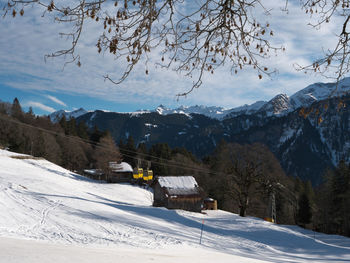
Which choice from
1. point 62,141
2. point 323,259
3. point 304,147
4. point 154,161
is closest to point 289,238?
point 323,259

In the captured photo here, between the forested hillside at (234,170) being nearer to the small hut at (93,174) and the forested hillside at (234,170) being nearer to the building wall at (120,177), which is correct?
the building wall at (120,177)

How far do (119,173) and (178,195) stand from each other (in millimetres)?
30814

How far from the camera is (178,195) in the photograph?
31359 millimetres

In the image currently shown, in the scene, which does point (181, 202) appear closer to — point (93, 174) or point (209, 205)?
point (209, 205)

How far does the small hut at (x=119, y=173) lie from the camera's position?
2215 inches

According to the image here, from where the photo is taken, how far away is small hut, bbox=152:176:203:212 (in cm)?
3130

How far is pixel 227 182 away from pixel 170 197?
8.19m

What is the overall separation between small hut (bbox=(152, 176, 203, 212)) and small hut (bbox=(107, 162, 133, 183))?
81.3 feet

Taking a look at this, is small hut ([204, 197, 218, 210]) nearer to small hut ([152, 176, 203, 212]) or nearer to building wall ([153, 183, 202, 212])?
small hut ([152, 176, 203, 212])

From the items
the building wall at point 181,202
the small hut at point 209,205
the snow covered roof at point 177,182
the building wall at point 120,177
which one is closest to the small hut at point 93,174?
the building wall at point 120,177

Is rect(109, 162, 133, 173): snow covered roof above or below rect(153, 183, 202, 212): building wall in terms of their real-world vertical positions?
above

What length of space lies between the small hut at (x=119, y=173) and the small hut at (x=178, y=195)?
2477 cm

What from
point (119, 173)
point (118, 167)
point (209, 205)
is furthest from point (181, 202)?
point (119, 173)

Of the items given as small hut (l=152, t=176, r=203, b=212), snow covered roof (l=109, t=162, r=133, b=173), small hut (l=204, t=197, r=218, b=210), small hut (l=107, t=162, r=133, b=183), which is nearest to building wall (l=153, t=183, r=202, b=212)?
small hut (l=152, t=176, r=203, b=212)
